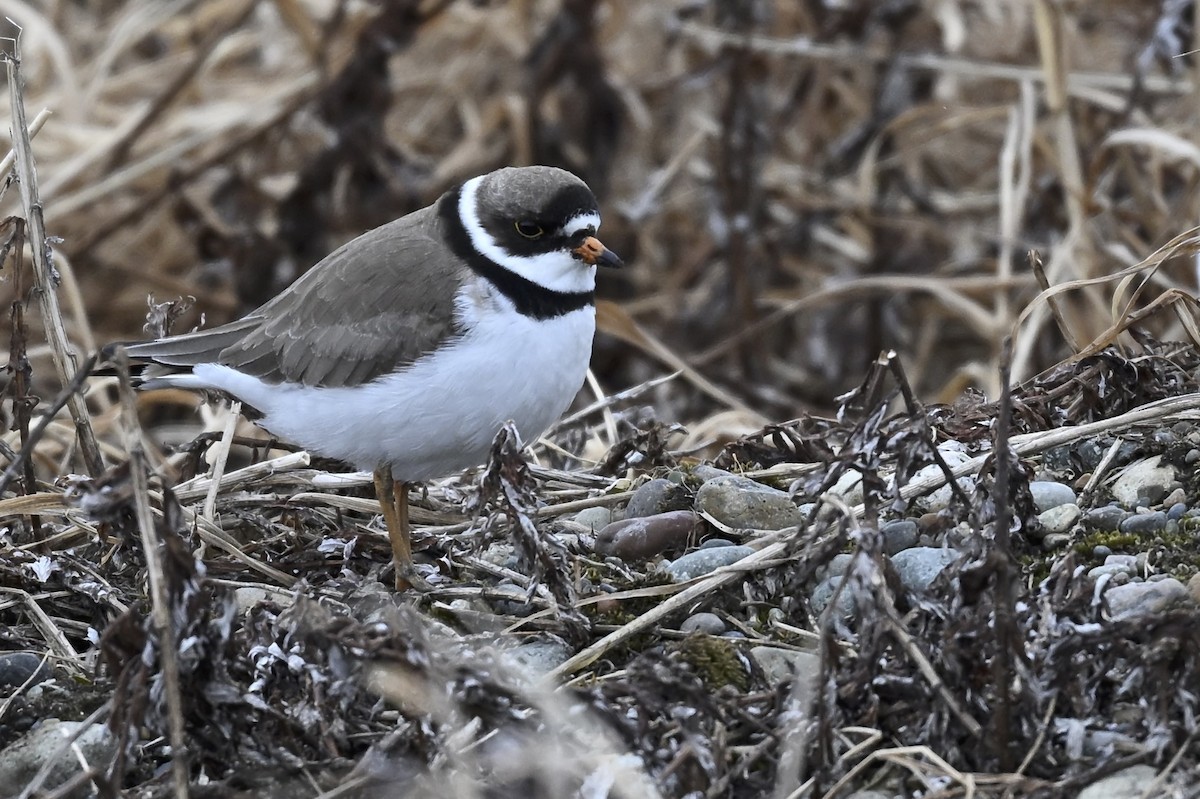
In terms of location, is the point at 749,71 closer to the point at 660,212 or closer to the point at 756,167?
the point at 756,167

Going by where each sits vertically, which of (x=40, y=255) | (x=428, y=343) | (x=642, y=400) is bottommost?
(x=642, y=400)

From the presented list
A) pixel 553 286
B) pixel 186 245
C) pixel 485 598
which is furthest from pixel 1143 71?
pixel 186 245

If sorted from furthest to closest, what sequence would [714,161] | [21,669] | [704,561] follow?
[714,161]
[704,561]
[21,669]

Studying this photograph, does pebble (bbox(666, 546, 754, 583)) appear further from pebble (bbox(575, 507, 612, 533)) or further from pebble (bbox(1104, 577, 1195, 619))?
pebble (bbox(1104, 577, 1195, 619))

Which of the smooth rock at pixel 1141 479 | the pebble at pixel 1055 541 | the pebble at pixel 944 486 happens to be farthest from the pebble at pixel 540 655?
the smooth rock at pixel 1141 479

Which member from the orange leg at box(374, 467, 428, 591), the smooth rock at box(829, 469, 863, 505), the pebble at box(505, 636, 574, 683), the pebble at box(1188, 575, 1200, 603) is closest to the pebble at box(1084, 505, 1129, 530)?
the pebble at box(1188, 575, 1200, 603)

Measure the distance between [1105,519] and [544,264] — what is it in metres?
1.56

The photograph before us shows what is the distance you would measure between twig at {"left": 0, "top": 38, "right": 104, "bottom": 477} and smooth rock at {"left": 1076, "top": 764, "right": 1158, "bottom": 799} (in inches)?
96.4

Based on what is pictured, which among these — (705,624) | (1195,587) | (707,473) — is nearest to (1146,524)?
(1195,587)

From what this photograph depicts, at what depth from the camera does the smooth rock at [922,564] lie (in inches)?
122

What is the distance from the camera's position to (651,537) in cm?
358

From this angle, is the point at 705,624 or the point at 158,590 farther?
the point at 705,624

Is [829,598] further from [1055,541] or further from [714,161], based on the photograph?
[714,161]

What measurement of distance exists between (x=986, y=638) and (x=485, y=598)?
135 centimetres
